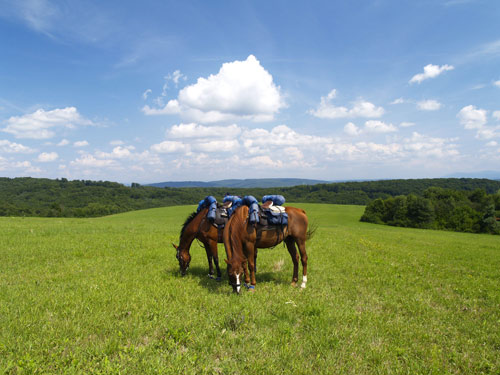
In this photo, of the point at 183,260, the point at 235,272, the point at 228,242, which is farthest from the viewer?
the point at 183,260

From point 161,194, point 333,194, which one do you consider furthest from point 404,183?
point 161,194

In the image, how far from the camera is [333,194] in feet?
340

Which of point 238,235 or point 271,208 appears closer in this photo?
point 238,235

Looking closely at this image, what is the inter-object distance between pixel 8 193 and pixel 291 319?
14868 cm

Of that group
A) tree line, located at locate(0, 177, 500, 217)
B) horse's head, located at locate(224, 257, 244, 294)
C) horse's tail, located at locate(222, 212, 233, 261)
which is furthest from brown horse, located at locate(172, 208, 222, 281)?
tree line, located at locate(0, 177, 500, 217)

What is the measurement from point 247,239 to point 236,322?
2.23 m

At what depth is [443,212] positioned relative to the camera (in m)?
51.5

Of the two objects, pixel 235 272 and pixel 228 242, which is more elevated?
pixel 228 242

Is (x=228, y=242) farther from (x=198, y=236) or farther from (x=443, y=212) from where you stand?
(x=443, y=212)

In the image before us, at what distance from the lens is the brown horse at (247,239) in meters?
5.90

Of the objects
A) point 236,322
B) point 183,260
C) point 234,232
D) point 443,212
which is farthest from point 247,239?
point 443,212

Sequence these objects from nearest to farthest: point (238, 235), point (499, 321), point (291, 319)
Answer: point (291, 319), point (499, 321), point (238, 235)

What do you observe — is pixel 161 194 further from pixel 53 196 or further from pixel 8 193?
pixel 8 193

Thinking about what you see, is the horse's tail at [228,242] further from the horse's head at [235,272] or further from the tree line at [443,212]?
the tree line at [443,212]
